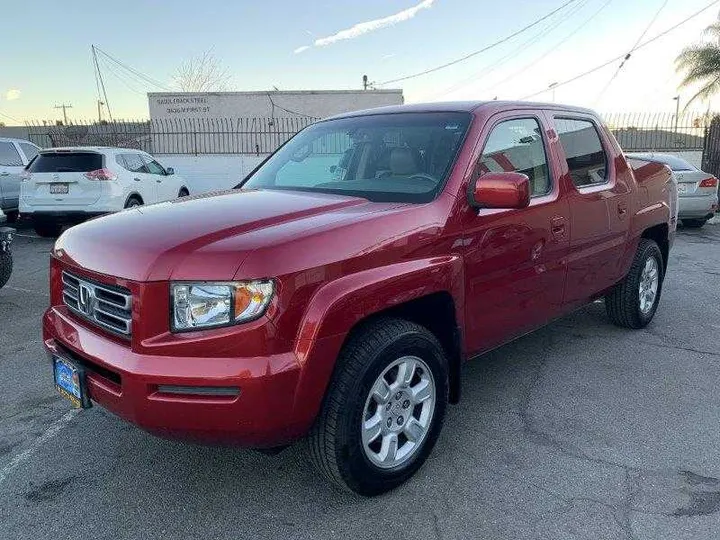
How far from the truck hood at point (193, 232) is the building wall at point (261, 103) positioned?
69.4 ft

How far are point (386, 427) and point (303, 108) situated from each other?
2271 cm

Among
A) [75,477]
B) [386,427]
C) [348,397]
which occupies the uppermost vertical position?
[348,397]

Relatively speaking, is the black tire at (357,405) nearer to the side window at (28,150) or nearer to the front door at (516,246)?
the front door at (516,246)

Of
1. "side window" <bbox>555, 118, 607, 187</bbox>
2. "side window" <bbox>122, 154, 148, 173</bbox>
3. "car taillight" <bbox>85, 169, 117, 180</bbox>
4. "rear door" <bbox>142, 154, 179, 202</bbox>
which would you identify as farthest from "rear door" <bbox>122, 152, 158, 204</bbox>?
"side window" <bbox>555, 118, 607, 187</bbox>

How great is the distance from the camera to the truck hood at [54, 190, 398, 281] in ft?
7.61

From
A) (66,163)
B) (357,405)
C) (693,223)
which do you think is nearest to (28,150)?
(66,163)

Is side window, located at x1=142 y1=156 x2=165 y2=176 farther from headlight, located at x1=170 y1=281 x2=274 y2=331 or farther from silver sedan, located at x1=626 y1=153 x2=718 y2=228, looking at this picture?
headlight, located at x1=170 y1=281 x2=274 y2=331

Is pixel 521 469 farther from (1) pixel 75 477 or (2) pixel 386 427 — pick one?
(1) pixel 75 477

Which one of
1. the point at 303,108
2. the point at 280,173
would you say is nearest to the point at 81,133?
the point at 303,108

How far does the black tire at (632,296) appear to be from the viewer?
16.4 feet

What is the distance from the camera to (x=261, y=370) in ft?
7.43

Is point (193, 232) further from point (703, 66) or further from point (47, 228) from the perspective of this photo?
point (703, 66)

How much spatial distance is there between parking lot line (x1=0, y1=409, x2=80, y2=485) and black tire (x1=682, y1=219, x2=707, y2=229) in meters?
12.0

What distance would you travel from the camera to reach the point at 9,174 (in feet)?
39.0
